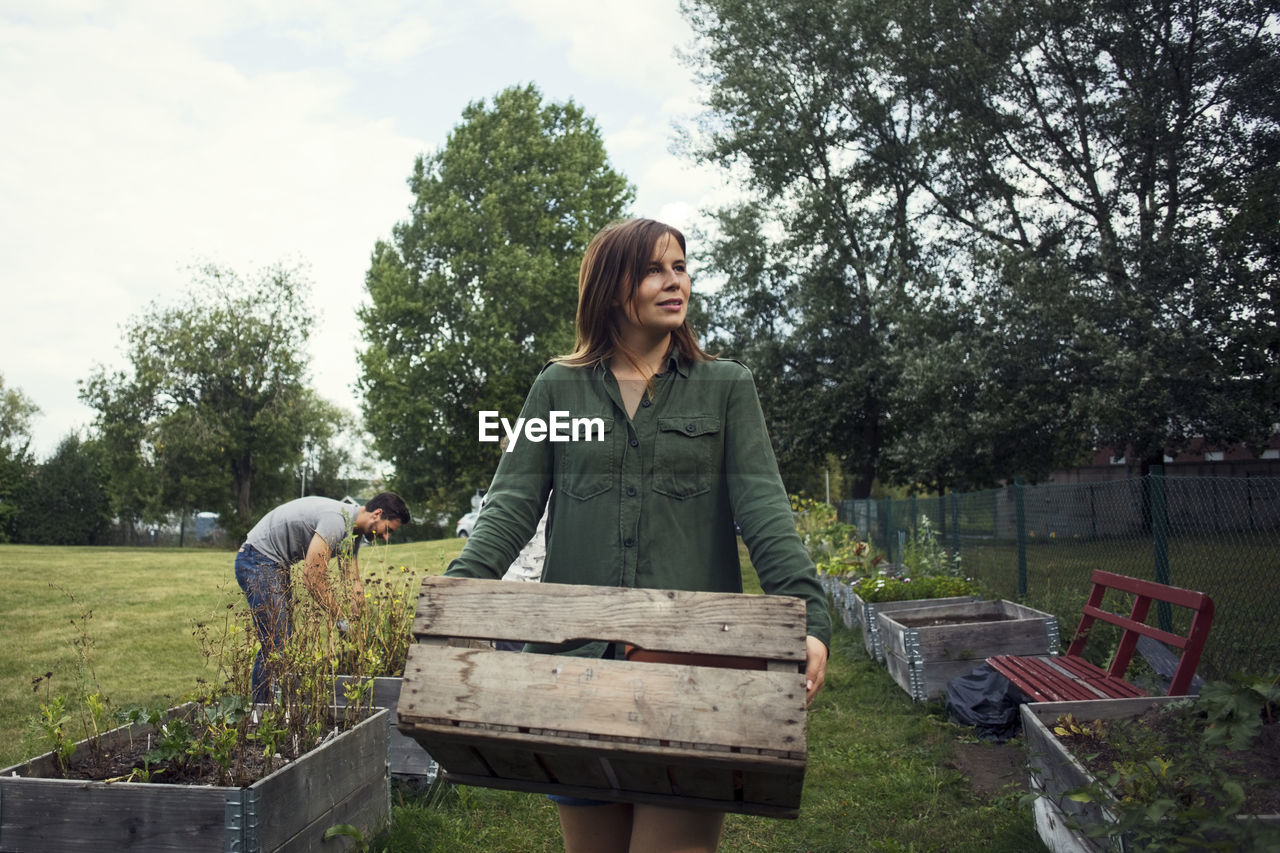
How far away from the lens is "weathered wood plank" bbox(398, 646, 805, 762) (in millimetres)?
1651

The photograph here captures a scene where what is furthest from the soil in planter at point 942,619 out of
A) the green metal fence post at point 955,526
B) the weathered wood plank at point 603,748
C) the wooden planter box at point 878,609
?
the weathered wood plank at point 603,748

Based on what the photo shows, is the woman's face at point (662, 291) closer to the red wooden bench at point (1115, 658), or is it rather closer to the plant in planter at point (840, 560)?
the red wooden bench at point (1115, 658)

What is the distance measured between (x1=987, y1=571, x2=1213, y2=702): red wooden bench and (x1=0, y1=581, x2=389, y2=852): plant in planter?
3.33 metres

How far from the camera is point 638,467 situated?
7.39 feet

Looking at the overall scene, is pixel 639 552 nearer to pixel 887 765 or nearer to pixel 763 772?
pixel 763 772

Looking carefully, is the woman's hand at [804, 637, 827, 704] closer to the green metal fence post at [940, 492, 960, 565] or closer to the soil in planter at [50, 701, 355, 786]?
the soil in planter at [50, 701, 355, 786]

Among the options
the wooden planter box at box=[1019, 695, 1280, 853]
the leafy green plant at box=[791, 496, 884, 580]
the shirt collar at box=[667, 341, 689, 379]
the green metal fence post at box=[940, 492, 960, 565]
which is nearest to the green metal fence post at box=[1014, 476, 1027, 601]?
the leafy green plant at box=[791, 496, 884, 580]

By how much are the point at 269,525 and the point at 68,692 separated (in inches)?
121

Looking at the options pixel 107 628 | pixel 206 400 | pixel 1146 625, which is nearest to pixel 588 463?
pixel 1146 625

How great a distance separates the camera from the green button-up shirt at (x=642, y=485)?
2.20m

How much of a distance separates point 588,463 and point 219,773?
232 cm

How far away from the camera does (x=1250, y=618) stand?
5.24m

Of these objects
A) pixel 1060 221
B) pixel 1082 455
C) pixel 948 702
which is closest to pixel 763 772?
pixel 948 702

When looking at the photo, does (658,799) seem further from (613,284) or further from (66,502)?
(66,502)
